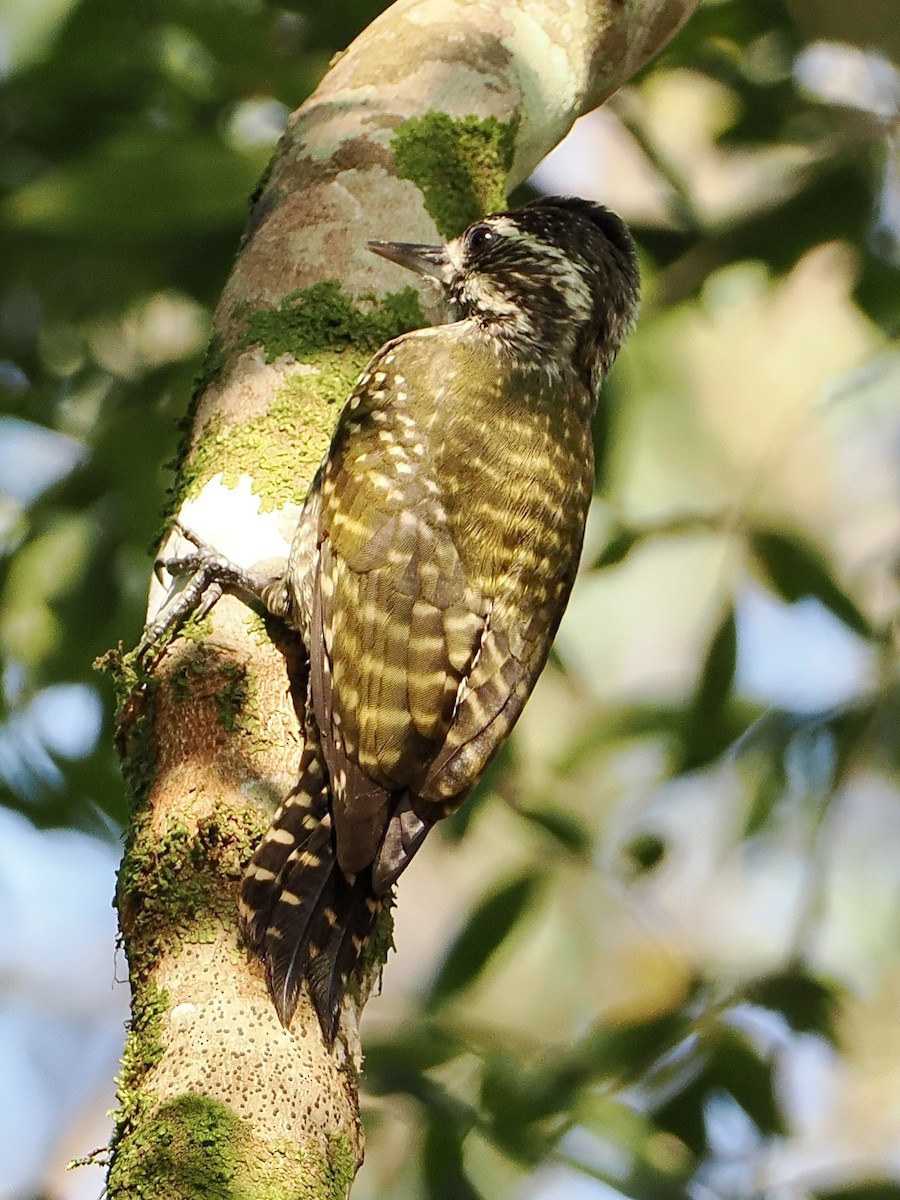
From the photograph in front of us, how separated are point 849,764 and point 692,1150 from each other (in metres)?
0.86

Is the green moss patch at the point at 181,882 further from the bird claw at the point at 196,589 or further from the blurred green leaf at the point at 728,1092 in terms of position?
the blurred green leaf at the point at 728,1092

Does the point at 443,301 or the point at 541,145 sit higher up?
the point at 541,145

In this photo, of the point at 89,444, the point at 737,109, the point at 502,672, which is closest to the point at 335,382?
the point at 502,672

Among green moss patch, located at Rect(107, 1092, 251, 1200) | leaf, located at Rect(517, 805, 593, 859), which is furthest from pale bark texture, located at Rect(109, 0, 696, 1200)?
leaf, located at Rect(517, 805, 593, 859)

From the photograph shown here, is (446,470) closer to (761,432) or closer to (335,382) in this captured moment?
(335,382)

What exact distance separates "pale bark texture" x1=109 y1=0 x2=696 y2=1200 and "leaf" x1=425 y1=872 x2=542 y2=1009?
1.30 m

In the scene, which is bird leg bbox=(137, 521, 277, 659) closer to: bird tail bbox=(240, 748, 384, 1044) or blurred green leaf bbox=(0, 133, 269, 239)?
bird tail bbox=(240, 748, 384, 1044)

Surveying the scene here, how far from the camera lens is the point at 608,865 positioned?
11.4ft

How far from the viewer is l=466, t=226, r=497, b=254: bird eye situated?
8.94 feet

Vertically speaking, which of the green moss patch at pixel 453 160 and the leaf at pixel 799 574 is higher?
the green moss patch at pixel 453 160

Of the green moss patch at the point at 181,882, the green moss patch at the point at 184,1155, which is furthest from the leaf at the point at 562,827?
the green moss patch at the point at 184,1155

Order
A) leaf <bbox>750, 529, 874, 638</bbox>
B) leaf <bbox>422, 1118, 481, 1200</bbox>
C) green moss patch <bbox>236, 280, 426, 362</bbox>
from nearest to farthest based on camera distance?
green moss patch <bbox>236, 280, 426, 362</bbox>
leaf <bbox>422, 1118, 481, 1200</bbox>
leaf <bbox>750, 529, 874, 638</bbox>

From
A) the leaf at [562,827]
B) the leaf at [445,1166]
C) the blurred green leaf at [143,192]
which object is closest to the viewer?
the leaf at [445,1166]

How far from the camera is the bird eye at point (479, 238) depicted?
2.72 metres
